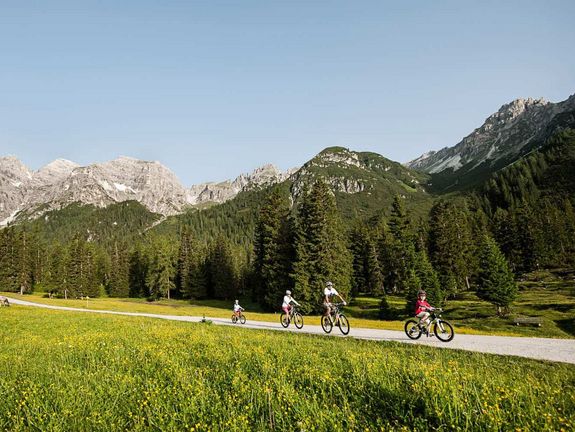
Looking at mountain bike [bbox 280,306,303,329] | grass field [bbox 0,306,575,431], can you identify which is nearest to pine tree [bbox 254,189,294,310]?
mountain bike [bbox 280,306,303,329]

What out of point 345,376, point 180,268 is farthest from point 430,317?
point 180,268

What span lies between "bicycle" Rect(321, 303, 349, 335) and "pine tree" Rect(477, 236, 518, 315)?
44439mm

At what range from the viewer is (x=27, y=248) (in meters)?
104

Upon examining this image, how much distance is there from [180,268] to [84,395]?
9650 centimetres

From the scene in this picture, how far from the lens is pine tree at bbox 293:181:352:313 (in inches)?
2009

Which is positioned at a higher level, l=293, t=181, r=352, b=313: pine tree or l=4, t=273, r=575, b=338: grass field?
l=293, t=181, r=352, b=313: pine tree

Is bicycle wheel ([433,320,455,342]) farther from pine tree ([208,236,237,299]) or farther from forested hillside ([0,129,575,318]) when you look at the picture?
pine tree ([208,236,237,299])

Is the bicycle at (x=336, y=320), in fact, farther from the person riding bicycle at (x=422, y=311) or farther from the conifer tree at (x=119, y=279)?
the conifer tree at (x=119, y=279)

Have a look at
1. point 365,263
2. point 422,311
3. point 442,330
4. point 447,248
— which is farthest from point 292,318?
point 365,263

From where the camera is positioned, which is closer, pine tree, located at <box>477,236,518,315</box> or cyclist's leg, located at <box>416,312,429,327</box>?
cyclist's leg, located at <box>416,312,429,327</box>

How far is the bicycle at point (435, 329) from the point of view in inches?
667

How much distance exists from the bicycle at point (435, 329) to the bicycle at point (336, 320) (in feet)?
12.4

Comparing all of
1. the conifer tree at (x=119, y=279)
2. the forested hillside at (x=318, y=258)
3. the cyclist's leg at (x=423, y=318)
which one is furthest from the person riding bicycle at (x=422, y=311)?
the conifer tree at (x=119, y=279)

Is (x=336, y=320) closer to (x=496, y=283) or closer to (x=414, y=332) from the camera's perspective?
(x=414, y=332)
